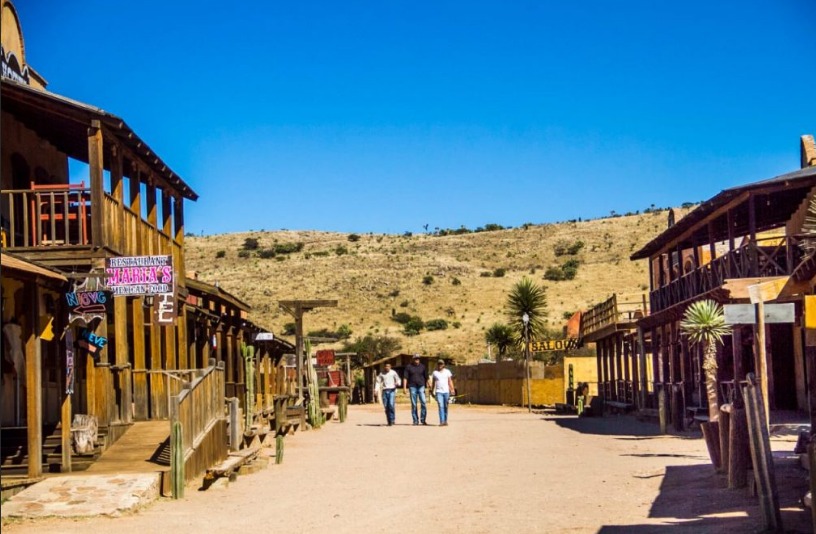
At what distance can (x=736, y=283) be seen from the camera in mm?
20344

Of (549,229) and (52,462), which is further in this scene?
(549,229)

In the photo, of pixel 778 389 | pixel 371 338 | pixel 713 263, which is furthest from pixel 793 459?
pixel 371 338

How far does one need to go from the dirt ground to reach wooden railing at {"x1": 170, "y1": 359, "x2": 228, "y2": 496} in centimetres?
57

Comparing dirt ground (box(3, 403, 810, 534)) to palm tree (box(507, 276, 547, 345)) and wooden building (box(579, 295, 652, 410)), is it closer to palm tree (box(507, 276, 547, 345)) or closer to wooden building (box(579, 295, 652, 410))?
wooden building (box(579, 295, 652, 410))

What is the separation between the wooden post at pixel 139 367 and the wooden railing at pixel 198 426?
3.78 ft

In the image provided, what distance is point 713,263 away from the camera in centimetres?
2431

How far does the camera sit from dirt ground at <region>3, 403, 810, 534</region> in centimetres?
1069

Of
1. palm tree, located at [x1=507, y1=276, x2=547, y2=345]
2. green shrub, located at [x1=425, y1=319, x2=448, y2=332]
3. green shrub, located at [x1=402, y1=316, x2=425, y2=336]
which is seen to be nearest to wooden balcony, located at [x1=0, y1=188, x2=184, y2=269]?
palm tree, located at [x1=507, y1=276, x2=547, y2=345]

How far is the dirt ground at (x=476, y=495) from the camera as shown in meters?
10.7

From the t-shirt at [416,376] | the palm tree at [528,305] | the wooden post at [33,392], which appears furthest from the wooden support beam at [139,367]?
the palm tree at [528,305]

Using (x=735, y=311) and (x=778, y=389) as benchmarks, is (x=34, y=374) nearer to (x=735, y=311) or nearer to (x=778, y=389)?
(x=735, y=311)

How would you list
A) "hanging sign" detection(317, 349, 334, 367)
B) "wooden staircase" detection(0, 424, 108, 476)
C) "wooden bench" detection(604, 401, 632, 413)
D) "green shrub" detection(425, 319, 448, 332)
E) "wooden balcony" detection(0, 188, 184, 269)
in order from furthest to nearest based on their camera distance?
"green shrub" detection(425, 319, 448, 332)
"hanging sign" detection(317, 349, 334, 367)
"wooden bench" detection(604, 401, 632, 413)
"wooden balcony" detection(0, 188, 184, 269)
"wooden staircase" detection(0, 424, 108, 476)

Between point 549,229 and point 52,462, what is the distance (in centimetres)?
9604

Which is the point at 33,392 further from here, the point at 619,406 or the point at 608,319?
the point at 608,319
